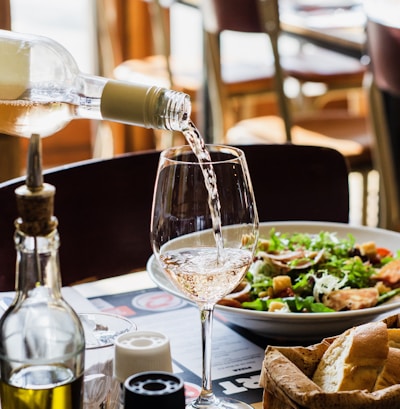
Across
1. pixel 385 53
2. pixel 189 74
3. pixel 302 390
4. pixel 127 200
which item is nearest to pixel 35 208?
pixel 302 390

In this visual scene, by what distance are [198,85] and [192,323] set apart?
2966mm

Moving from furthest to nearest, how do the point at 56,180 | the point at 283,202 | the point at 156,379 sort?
the point at 283,202 < the point at 56,180 < the point at 156,379

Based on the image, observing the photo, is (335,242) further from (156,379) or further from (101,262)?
(156,379)

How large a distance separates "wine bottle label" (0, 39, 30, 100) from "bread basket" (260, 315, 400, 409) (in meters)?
0.38

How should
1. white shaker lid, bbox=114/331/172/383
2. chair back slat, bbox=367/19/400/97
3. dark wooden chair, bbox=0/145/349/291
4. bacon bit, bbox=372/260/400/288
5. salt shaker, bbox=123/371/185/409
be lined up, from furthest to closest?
chair back slat, bbox=367/19/400/97, dark wooden chair, bbox=0/145/349/291, bacon bit, bbox=372/260/400/288, white shaker lid, bbox=114/331/172/383, salt shaker, bbox=123/371/185/409

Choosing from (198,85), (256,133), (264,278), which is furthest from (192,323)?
(198,85)

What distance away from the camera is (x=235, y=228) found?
2.91 ft

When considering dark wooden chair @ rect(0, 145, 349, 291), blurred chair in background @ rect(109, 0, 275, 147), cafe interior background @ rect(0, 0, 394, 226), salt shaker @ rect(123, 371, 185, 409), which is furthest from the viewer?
cafe interior background @ rect(0, 0, 394, 226)

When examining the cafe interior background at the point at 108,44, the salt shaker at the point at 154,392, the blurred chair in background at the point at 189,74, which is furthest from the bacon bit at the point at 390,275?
the cafe interior background at the point at 108,44

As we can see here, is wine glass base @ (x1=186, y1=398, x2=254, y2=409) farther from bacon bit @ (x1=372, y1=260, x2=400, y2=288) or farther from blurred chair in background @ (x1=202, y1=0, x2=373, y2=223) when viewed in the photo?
blurred chair in background @ (x1=202, y1=0, x2=373, y2=223)

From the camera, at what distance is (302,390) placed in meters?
0.73

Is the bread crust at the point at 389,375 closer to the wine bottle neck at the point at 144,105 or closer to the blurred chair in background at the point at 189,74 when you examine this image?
the wine bottle neck at the point at 144,105

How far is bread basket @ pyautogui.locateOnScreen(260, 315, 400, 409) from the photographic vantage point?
719 mm

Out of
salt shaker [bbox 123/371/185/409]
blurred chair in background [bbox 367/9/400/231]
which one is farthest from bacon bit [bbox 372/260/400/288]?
blurred chair in background [bbox 367/9/400/231]
